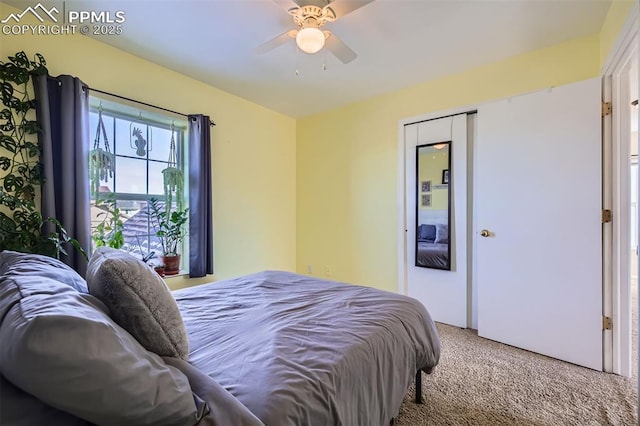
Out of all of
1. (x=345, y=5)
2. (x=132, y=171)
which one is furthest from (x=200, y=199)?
(x=345, y=5)

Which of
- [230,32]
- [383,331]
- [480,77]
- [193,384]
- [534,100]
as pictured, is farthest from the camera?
[480,77]

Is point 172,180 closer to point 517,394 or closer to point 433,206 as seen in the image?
point 433,206

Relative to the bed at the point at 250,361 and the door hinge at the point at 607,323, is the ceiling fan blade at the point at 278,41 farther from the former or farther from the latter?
the door hinge at the point at 607,323

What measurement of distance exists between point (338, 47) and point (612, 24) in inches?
72.8

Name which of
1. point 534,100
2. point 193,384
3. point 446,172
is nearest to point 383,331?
point 193,384

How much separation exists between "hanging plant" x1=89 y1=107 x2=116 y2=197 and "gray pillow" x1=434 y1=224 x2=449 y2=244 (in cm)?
318

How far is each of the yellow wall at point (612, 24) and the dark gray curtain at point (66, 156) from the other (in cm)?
356

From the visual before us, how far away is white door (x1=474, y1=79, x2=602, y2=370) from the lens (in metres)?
2.13

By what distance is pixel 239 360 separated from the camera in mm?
1022

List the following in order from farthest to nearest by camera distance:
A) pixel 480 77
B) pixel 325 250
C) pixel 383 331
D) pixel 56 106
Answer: pixel 325 250 → pixel 480 77 → pixel 56 106 → pixel 383 331

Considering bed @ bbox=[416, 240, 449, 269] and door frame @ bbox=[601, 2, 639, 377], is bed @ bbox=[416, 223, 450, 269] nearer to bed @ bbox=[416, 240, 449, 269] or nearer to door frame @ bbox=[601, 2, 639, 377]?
bed @ bbox=[416, 240, 449, 269]

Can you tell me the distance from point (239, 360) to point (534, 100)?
9.48 ft

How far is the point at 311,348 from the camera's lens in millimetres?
1103

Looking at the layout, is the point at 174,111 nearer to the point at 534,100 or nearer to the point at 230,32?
the point at 230,32
